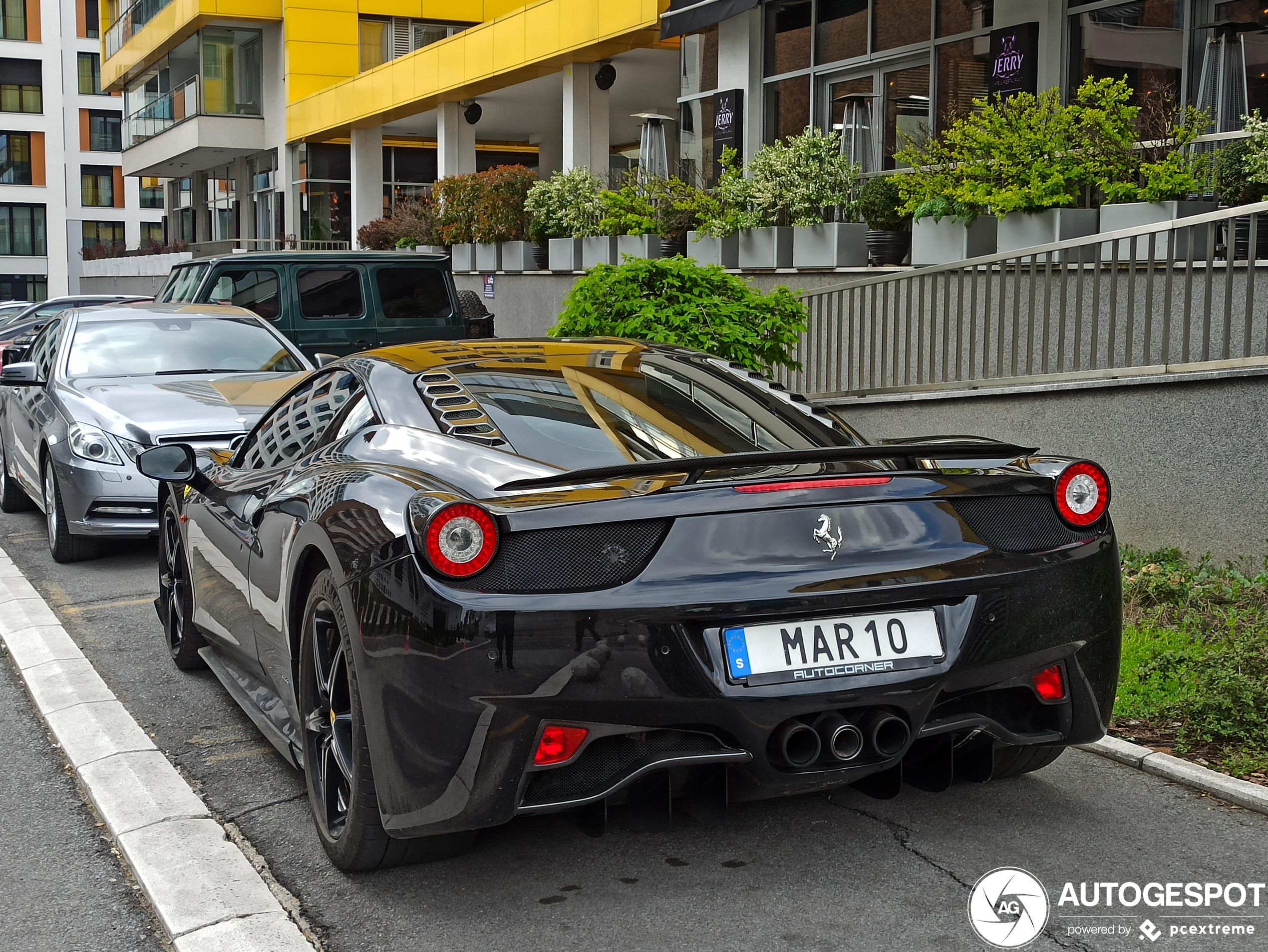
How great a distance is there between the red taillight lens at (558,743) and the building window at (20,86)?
79.4 metres

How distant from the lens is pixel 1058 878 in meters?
3.67

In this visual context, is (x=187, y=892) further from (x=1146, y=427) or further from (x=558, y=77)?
(x=558, y=77)

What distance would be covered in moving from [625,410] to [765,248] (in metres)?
10.8

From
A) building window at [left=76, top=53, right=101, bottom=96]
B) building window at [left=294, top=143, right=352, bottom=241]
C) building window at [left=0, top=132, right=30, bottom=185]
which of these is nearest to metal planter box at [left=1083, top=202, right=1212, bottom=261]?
building window at [left=294, top=143, right=352, bottom=241]

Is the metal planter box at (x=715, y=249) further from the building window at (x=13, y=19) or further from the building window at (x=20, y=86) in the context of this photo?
the building window at (x=13, y=19)

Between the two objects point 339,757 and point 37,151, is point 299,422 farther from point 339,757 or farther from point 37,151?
point 37,151

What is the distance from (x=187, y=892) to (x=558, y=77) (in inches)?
973

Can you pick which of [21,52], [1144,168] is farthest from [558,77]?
[21,52]

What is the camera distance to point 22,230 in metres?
73.8

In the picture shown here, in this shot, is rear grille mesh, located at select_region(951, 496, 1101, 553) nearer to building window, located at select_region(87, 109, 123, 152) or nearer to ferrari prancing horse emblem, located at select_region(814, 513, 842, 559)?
ferrari prancing horse emblem, located at select_region(814, 513, 842, 559)

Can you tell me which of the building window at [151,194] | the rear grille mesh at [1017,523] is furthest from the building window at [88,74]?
the rear grille mesh at [1017,523]

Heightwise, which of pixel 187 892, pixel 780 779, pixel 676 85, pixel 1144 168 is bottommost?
pixel 187 892

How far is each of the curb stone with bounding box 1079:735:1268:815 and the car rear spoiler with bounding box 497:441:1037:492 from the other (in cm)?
97

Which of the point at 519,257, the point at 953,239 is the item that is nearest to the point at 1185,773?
the point at 953,239
